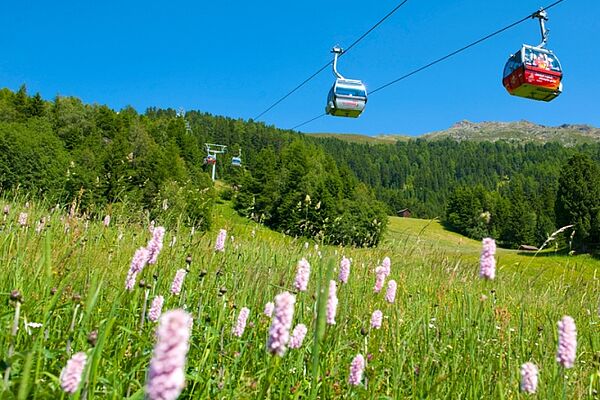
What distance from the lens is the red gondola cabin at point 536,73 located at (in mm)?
9750

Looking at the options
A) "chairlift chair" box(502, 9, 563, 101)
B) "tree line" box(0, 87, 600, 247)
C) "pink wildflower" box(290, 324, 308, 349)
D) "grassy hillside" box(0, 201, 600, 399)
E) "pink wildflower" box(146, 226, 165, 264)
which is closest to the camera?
"grassy hillside" box(0, 201, 600, 399)

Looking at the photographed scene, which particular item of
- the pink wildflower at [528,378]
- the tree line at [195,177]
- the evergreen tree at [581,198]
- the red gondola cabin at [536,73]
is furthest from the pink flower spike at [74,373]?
the evergreen tree at [581,198]

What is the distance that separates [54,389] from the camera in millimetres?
1158

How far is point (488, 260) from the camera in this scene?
1355mm

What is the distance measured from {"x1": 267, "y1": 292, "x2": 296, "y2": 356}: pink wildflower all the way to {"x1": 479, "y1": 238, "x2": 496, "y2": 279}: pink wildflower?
2.36 ft

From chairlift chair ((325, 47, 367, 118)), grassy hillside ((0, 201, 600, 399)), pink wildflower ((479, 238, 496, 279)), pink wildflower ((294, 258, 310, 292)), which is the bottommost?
grassy hillside ((0, 201, 600, 399))

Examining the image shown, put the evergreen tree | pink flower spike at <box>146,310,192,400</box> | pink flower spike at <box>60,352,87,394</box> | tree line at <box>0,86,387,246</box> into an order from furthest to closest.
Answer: the evergreen tree, tree line at <box>0,86,387,246</box>, pink flower spike at <box>60,352,87,394</box>, pink flower spike at <box>146,310,192,400</box>

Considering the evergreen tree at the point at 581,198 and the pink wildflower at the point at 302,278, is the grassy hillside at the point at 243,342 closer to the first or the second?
the pink wildflower at the point at 302,278

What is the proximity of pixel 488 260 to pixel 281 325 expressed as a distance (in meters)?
0.76

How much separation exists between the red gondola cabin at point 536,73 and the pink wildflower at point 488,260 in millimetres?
9918

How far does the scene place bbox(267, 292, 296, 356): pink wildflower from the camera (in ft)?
3.00

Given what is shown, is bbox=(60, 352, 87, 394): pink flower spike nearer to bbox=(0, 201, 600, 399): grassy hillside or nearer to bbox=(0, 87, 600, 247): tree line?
bbox=(0, 201, 600, 399): grassy hillside

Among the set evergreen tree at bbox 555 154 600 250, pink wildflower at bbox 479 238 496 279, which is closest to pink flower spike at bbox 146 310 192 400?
pink wildflower at bbox 479 238 496 279

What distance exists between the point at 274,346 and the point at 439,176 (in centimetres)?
20408
